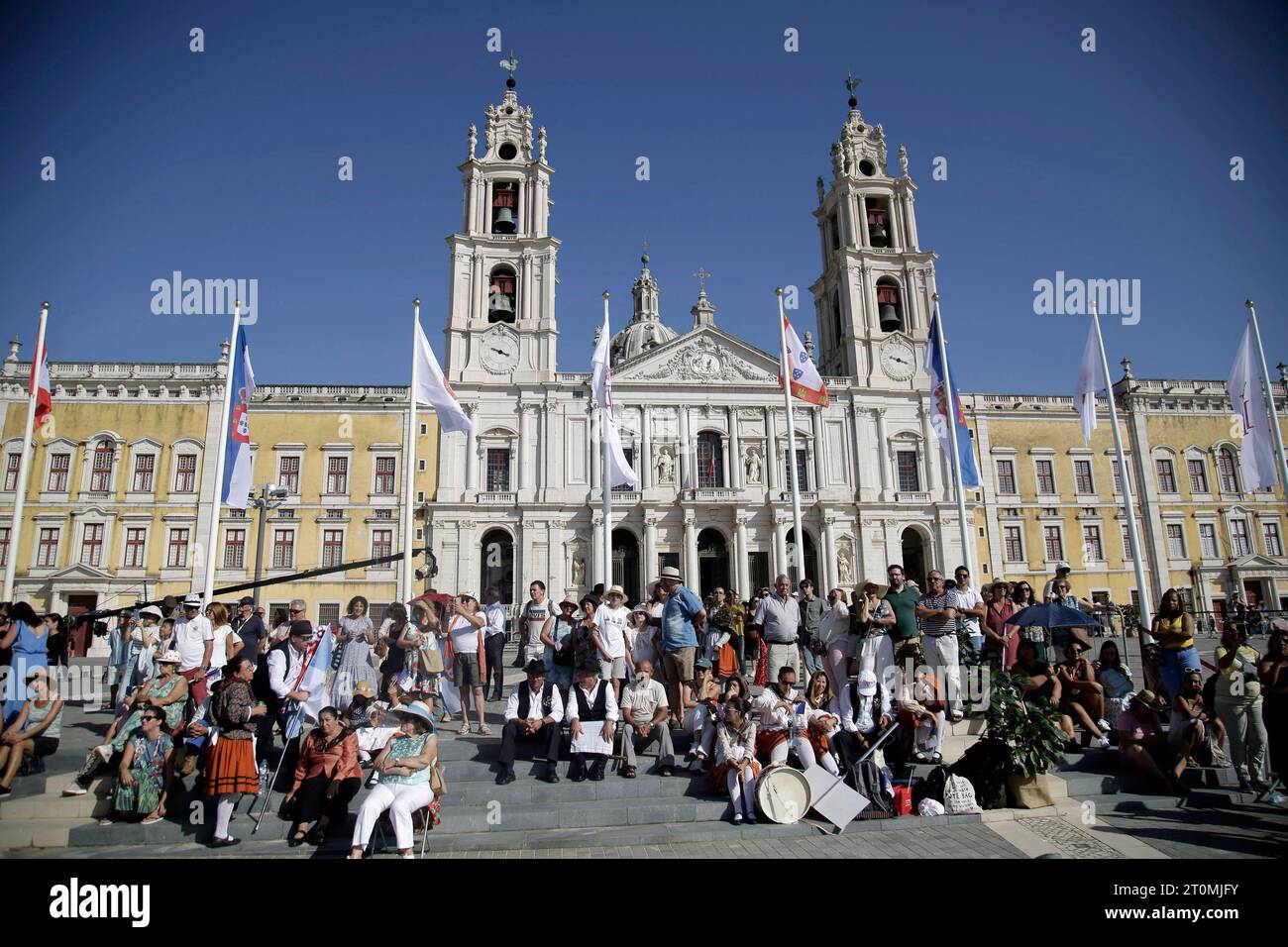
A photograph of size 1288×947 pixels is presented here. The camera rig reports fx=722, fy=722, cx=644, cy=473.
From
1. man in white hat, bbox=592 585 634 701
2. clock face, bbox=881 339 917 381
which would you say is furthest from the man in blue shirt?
clock face, bbox=881 339 917 381

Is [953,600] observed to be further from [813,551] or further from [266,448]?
[266,448]

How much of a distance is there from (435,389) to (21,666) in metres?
6.91

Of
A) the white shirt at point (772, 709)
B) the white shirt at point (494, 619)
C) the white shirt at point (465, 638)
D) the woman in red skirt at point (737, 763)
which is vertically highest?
the white shirt at point (494, 619)

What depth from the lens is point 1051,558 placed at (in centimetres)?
3044

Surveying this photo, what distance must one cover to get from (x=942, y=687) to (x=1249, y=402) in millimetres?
11128

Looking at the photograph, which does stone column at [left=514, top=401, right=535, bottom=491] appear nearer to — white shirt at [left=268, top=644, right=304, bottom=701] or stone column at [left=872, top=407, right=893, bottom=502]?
stone column at [left=872, top=407, right=893, bottom=502]

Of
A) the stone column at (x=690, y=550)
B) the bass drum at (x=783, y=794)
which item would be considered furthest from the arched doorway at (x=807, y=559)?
the bass drum at (x=783, y=794)

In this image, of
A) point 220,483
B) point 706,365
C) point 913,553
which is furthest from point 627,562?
point 220,483

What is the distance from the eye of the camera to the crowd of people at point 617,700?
651 centimetres

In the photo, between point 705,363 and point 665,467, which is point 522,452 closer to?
point 665,467

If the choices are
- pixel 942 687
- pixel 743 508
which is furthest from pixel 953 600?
pixel 743 508

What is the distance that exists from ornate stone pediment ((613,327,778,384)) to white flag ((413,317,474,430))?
17222 millimetres

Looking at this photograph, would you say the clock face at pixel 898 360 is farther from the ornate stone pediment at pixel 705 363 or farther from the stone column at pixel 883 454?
the ornate stone pediment at pixel 705 363

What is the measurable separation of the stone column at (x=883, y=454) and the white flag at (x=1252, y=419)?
1503 cm
